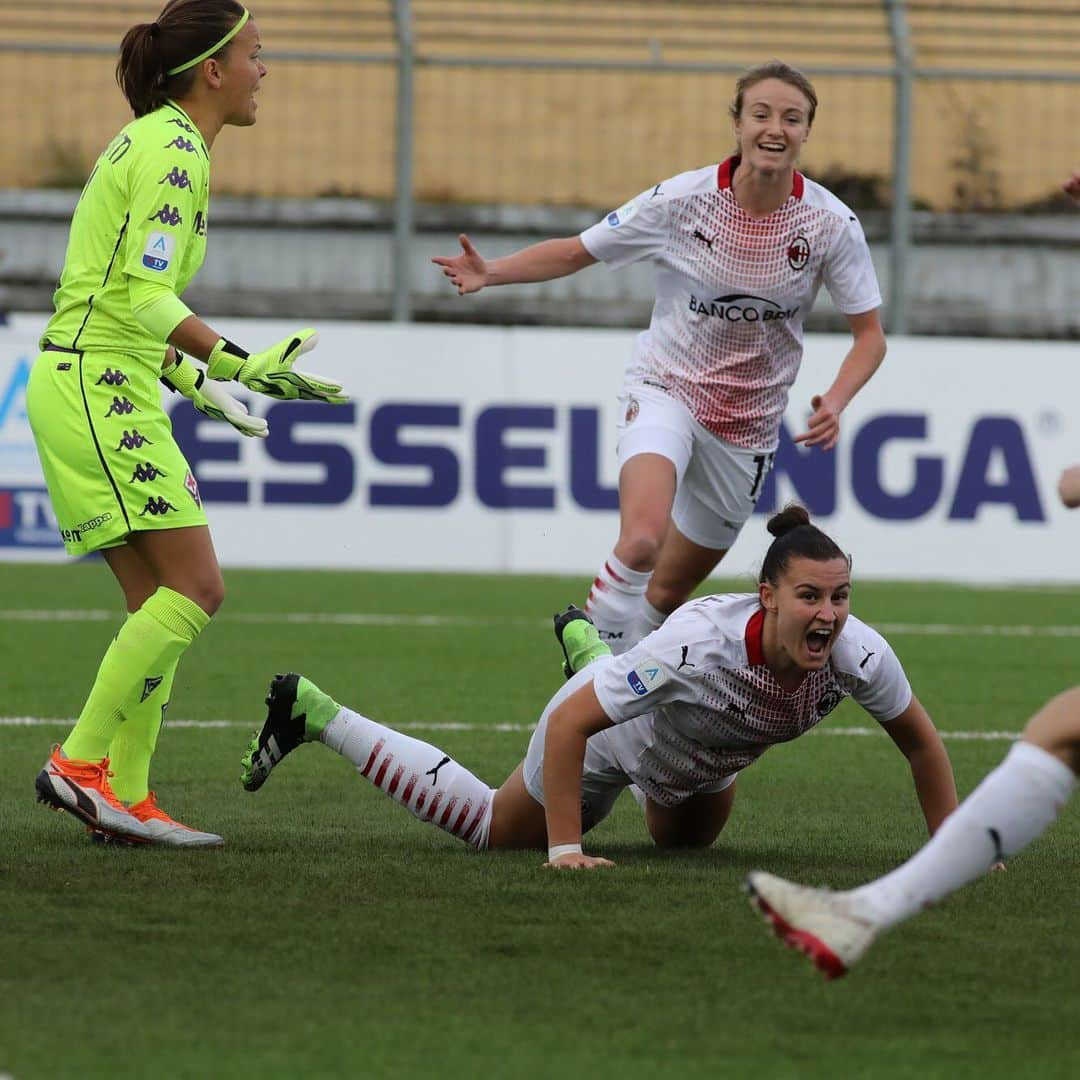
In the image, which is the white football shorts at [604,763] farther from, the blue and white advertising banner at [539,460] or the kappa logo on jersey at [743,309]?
the blue and white advertising banner at [539,460]

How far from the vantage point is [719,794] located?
17.8 ft

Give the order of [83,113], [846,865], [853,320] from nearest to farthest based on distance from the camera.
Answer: [846,865] → [853,320] → [83,113]

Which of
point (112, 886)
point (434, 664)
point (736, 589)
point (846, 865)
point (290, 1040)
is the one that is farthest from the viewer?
point (736, 589)

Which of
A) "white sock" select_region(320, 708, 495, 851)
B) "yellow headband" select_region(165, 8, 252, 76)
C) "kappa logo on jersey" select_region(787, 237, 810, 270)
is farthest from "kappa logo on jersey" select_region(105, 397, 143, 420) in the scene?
"kappa logo on jersey" select_region(787, 237, 810, 270)

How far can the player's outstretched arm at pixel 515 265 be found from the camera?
20.5 ft

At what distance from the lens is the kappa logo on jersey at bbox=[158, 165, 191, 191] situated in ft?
16.9

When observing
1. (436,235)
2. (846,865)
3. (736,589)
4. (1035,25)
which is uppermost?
(1035,25)

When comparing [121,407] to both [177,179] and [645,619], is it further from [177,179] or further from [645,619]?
[645,619]

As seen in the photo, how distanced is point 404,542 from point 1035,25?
7.55 metres

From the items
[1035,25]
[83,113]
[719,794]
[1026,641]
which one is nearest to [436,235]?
[83,113]

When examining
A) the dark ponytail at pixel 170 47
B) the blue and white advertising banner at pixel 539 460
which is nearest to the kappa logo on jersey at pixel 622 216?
the dark ponytail at pixel 170 47

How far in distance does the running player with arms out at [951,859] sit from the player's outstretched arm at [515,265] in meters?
2.90

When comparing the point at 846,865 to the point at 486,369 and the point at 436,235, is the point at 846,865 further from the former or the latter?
the point at 436,235

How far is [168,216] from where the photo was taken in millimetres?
5152
